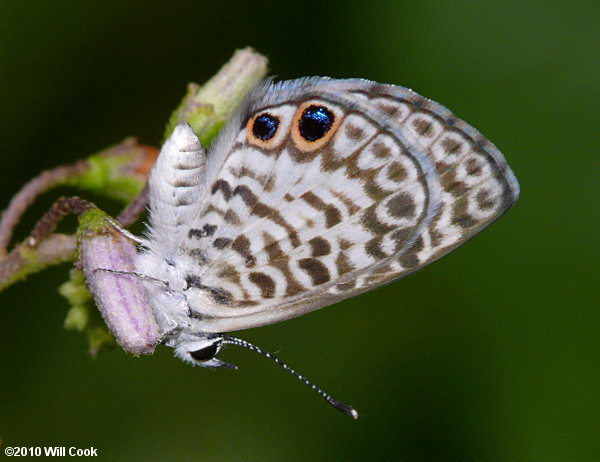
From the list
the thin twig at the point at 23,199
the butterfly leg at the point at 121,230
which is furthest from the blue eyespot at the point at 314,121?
the thin twig at the point at 23,199

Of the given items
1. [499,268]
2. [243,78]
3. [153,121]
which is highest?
[153,121]

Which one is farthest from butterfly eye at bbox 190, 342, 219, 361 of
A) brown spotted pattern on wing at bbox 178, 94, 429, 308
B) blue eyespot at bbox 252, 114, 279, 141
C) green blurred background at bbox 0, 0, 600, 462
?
green blurred background at bbox 0, 0, 600, 462

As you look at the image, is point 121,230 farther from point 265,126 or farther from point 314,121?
point 314,121

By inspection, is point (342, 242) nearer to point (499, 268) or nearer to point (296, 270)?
point (296, 270)

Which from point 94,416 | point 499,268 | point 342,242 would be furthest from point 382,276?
point 94,416

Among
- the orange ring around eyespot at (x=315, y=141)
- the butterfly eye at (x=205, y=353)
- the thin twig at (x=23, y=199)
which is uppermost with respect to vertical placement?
the thin twig at (x=23, y=199)

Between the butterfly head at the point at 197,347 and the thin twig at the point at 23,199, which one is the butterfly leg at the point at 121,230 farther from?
the thin twig at the point at 23,199
